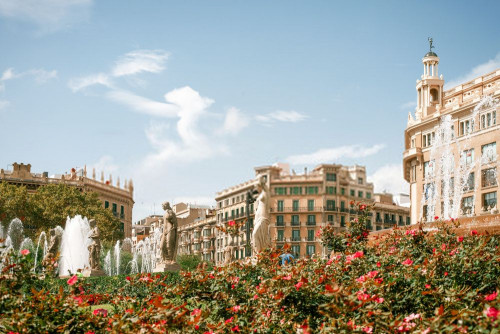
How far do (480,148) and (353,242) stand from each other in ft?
134

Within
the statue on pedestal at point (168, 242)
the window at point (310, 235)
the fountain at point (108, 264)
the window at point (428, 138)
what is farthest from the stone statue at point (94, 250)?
the window at point (310, 235)

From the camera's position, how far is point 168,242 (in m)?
22.4

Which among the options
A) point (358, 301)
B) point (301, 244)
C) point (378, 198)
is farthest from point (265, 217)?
point (378, 198)

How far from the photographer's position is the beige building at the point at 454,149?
52.5 metres

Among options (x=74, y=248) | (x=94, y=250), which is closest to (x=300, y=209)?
(x=74, y=248)

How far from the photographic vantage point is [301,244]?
282 feet

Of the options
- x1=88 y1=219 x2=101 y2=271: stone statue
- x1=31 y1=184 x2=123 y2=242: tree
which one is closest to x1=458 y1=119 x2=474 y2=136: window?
x1=31 y1=184 x2=123 y2=242: tree

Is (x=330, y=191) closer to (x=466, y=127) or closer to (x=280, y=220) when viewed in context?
(x=280, y=220)

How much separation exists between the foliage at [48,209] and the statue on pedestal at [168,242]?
3526 cm

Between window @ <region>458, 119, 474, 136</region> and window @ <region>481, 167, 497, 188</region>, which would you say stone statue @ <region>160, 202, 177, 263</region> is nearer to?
window @ <region>481, 167, 497, 188</region>

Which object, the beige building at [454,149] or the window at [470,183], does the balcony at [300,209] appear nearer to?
the beige building at [454,149]

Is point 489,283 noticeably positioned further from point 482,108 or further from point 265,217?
point 482,108

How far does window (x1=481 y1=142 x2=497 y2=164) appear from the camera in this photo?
52.1 meters

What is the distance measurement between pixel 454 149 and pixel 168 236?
40914mm
